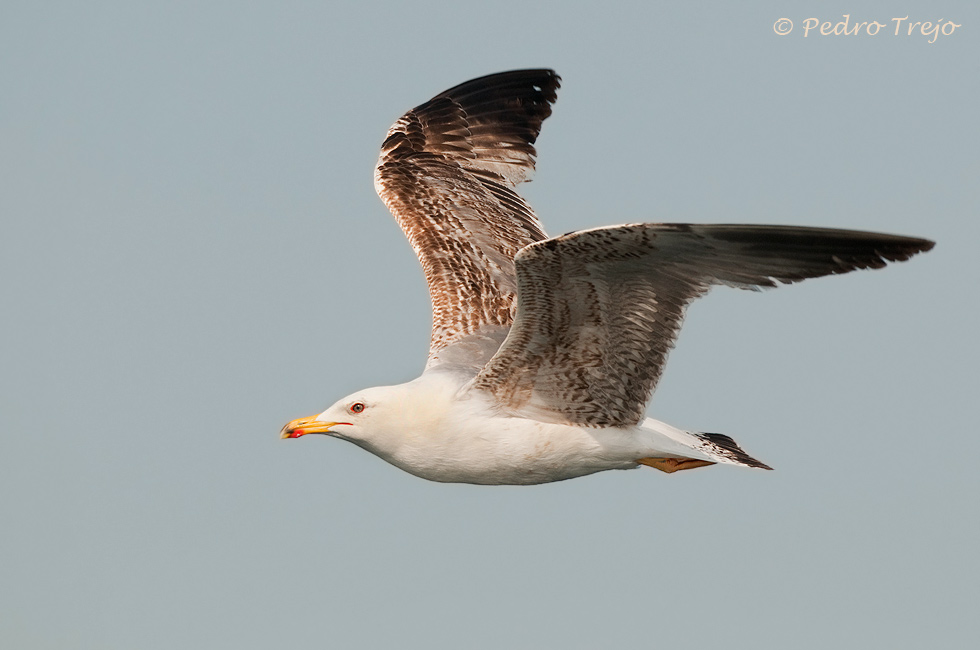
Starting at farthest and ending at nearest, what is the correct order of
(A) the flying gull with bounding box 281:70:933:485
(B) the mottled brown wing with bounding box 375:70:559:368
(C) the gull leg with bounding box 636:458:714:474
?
(B) the mottled brown wing with bounding box 375:70:559:368 < (C) the gull leg with bounding box 636:458:714:474 < (A) the flying gull with bounding box 281:70:933:485

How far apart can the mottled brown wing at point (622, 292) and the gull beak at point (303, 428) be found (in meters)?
1.50

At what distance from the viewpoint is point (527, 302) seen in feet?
36.2

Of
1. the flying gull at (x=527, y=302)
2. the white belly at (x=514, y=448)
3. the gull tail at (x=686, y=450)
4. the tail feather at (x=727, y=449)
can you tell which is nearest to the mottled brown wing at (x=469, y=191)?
the flying gull at (x=527, y=302)

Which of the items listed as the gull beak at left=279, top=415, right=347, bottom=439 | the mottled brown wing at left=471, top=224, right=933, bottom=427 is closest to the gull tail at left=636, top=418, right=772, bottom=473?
the mottled brown wing at left=471, top=224, right=933, bottom=427

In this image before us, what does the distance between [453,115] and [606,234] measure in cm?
701

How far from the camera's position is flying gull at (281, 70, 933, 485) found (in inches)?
391

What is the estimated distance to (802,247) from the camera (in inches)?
377

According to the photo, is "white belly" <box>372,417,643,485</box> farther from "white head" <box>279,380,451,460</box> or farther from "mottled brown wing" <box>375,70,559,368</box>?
"mottled brown wing" <box>375,70,559,368</box>

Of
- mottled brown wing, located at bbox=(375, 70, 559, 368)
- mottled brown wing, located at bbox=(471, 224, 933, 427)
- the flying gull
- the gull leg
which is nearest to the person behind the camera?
mottled brown wing, located at bbox=(471, 224, 933, 427)

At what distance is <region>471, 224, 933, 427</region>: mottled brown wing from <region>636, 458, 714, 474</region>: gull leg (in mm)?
719

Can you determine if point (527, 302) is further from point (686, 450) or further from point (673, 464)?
point (673, 464)

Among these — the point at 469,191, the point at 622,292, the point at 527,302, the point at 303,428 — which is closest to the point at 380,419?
the point at 303,428

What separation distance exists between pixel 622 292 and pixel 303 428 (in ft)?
11.6

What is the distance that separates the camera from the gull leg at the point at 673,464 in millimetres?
12430
